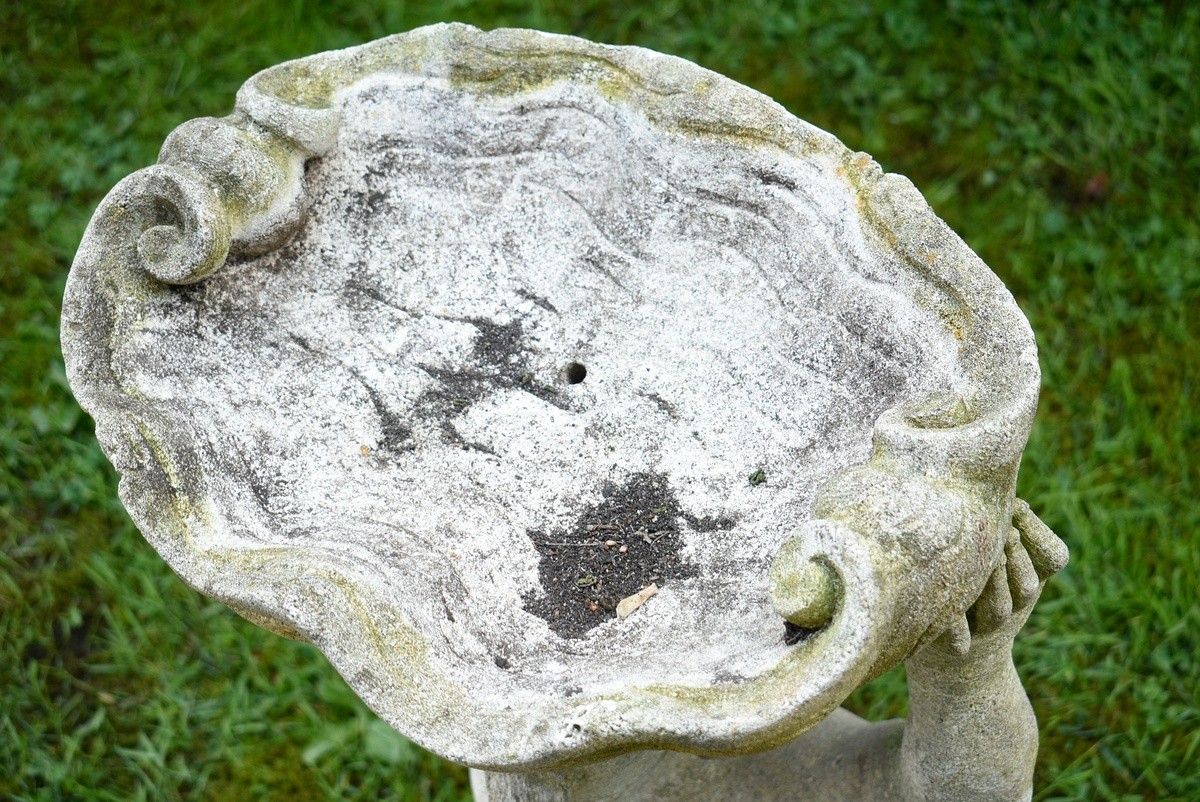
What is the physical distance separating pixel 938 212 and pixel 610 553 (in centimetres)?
216

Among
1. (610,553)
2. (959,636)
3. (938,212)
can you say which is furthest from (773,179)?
(938,212)

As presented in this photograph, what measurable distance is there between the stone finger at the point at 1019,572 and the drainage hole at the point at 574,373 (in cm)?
78

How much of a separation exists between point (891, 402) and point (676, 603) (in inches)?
16.6

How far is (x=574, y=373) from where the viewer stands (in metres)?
2.32

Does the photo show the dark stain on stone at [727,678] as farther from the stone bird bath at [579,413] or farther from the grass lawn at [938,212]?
the grass lawn at [938,212]

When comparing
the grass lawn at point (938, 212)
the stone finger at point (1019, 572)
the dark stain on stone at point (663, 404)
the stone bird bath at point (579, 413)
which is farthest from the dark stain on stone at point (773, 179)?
the grass lawn at point (938, 212)

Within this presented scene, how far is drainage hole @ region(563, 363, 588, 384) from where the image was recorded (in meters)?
2.31

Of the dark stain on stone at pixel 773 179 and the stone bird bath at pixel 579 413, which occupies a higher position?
the dark stain on stone at pixel 773 179

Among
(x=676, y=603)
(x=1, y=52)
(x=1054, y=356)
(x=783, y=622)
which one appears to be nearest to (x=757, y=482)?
(x=676, y=603)

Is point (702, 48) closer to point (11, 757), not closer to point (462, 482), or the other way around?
point (462, 482)

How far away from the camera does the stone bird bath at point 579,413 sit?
1638mm

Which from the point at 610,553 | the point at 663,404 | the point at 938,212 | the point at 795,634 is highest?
the point at 795,634

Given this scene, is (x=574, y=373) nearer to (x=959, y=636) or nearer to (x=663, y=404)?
(x=663, y=404)

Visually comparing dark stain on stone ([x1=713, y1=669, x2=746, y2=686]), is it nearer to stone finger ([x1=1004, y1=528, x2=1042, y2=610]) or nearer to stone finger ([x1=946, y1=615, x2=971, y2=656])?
stone finger ([x1=946, y1=615, x2=971, y2=656])
